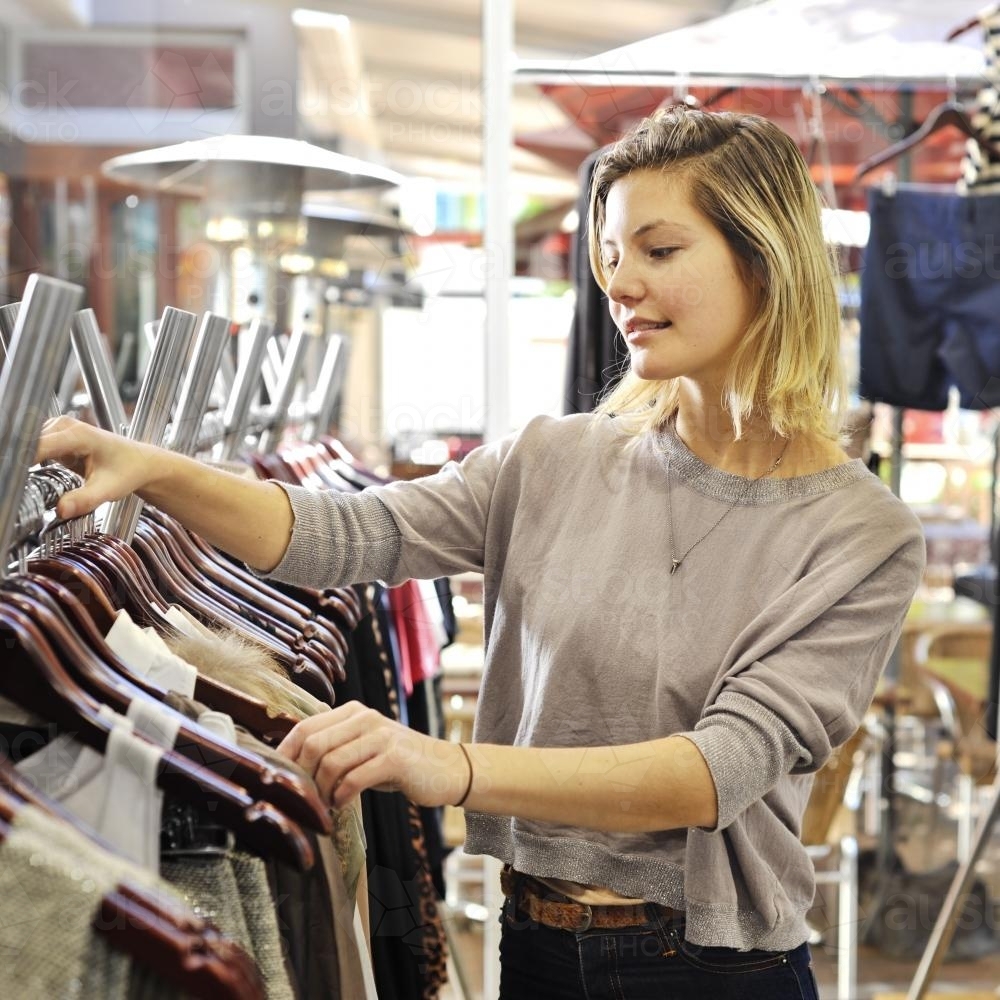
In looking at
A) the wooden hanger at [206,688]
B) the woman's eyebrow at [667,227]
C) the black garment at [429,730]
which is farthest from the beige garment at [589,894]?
the black garment at [429,730]

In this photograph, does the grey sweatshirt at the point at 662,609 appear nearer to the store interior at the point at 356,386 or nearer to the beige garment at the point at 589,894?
the beige garment at the point at 589,894

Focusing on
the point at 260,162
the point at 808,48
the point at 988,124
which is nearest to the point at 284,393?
the point at 260,162

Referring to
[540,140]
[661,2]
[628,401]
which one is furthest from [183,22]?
[628,401]

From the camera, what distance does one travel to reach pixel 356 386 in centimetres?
388

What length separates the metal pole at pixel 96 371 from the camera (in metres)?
1.21

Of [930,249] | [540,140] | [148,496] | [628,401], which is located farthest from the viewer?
[540,140]

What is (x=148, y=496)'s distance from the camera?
108cm

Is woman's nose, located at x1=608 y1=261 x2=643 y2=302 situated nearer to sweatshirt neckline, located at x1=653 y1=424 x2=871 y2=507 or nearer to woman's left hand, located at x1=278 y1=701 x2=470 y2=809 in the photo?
sweatshirt neckline, located at x1=653 y1=424 x2=871 y2=507

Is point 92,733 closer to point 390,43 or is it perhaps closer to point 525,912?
point 525,912

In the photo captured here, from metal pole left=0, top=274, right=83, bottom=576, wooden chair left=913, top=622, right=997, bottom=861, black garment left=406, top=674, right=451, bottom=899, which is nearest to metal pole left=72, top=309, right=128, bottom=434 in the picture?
metal pole left=0, top=274, right=83, bottom=576

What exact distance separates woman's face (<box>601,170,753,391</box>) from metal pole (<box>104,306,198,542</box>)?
15.4 inches

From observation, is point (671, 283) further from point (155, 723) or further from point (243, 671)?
point (155, 723)

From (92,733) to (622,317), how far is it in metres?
0.64

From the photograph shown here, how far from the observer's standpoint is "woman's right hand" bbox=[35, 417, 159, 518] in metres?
0.94
